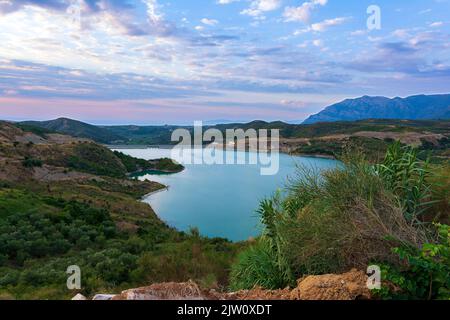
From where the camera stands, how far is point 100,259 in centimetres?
1358

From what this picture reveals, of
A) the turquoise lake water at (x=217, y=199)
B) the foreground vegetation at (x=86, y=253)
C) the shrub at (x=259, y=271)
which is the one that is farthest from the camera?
the turquoise lake water at (x=217, y=199)

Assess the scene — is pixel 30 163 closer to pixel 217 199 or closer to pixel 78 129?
pixel 217 199

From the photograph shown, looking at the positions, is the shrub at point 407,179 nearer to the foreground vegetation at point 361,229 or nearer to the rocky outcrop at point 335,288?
the foreground vegetation at point 361,229

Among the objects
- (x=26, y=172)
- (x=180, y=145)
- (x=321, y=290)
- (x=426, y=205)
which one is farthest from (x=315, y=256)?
(x=180, y=145)

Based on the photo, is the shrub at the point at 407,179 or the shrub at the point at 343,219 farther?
the shrub at the point at 407,179

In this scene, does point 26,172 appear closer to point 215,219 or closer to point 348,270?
point 215,219

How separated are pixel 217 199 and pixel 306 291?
138 ft

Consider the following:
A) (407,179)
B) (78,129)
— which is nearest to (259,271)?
(407,179)

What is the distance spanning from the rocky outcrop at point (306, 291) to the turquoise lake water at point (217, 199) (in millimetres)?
20120

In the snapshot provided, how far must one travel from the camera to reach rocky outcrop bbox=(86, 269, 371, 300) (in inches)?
162

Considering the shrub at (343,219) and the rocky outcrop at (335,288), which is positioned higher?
the shrub at (343,219)

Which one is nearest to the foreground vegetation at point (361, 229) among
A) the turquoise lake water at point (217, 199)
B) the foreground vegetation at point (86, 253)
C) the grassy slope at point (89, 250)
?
the foreground vegetation at point (86, 253)

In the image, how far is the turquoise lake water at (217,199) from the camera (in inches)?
1335

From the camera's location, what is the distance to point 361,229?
4859 millimetres
